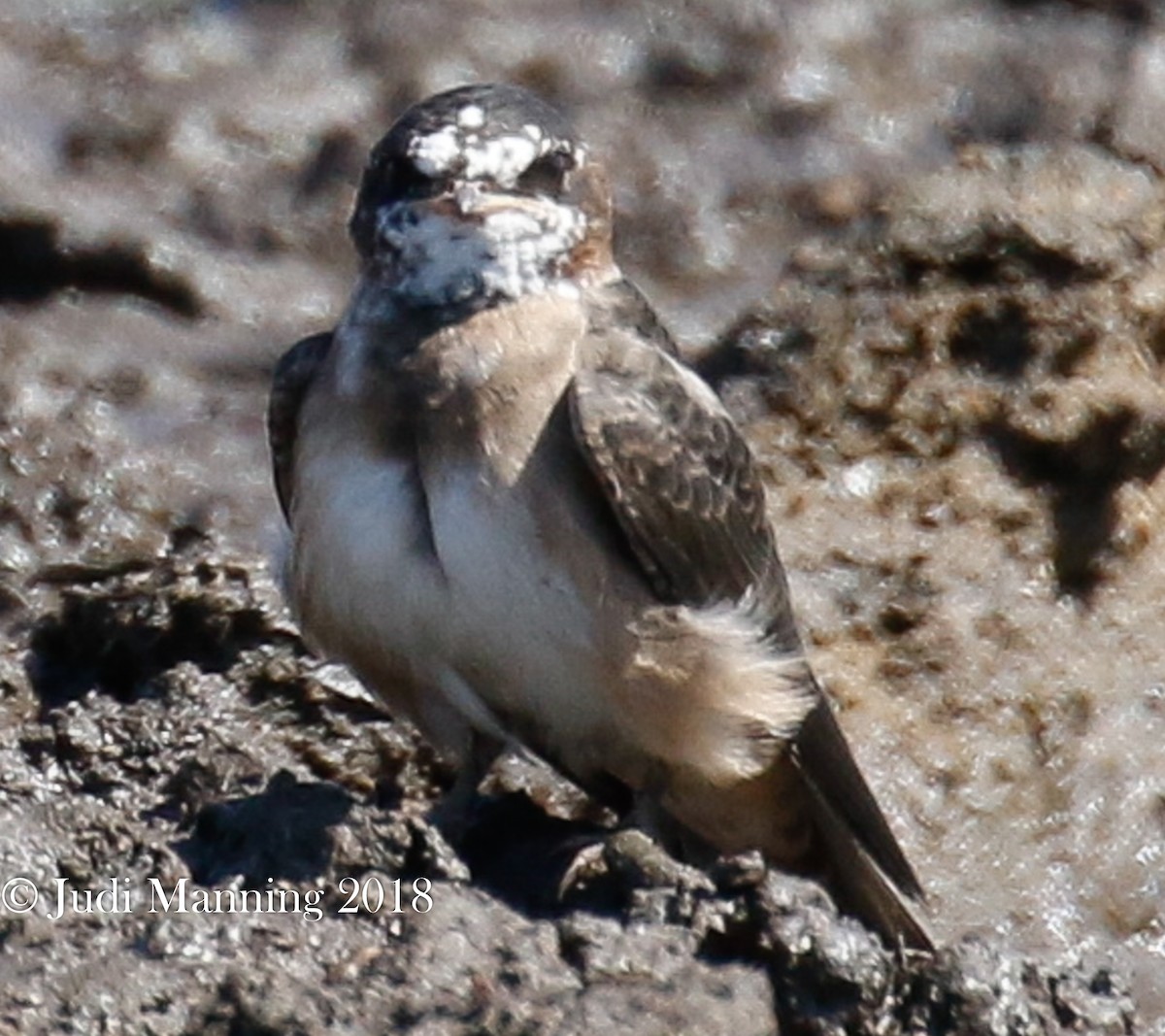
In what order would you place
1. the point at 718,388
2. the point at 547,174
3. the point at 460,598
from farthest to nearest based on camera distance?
the point at 718,388
the point at 547,174
the point at 460,598

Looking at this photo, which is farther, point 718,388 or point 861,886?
point 718,388

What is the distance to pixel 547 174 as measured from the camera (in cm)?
728

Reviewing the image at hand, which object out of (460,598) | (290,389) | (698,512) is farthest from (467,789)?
(290,389)

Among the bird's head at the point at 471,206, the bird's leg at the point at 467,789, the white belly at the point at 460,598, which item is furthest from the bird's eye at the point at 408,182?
the bird's leg at the point at 467,789

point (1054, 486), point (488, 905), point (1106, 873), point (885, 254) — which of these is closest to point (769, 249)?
point (885, 254)

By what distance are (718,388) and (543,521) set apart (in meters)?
2.08

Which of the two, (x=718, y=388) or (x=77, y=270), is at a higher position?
(x=718, y=388)

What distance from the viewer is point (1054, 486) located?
888cm

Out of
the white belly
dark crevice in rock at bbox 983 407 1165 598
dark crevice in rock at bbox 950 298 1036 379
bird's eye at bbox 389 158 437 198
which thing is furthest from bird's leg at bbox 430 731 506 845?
dark crevice in rock at bbox 950 298 1036 379

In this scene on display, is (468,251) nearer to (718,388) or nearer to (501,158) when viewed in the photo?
(501,158)

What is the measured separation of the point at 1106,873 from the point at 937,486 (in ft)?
3.74

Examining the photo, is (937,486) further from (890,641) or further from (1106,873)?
(1106,873)

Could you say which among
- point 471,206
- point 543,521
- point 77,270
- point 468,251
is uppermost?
point 471,206

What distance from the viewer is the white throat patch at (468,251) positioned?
23.3ft
